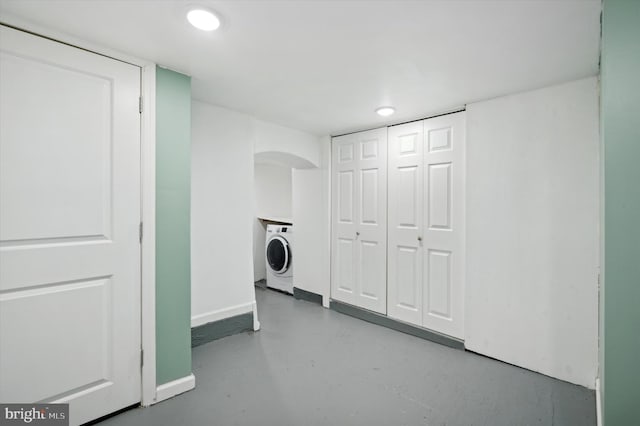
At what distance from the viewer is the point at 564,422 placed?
1843 mm

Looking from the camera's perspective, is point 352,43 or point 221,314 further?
point 221,314

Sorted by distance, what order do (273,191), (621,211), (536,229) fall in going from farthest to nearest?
1. (273,191)
2. (536,229)
3. (621,211)

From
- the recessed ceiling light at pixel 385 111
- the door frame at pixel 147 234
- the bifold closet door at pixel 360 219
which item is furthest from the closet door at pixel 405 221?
the door frame at pixel 147 234

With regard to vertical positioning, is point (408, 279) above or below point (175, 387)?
above

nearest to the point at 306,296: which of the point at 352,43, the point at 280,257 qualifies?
the point at 280,257

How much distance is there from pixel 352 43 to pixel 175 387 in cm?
244

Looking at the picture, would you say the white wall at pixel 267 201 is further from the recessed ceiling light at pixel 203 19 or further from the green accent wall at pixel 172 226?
the recessed ceiling light at pixel 203 19

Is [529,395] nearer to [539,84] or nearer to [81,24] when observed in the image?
[539,84]

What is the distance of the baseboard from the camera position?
78.3 inches

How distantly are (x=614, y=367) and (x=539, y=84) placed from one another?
197 centimetres

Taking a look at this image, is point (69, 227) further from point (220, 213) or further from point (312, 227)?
point (312, 227)

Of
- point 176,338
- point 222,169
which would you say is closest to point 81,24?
point 222,169

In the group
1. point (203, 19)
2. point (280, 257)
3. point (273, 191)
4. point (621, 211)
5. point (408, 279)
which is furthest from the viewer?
point (273, 191)

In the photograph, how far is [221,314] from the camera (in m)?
2.96
